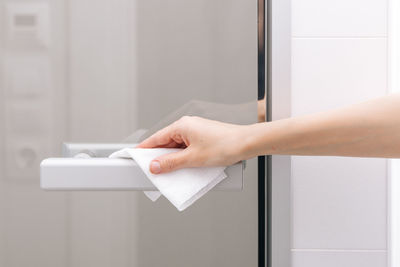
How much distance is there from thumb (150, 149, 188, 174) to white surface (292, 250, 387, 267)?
31 centimetres

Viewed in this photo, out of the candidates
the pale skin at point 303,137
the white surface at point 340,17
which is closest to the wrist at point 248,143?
the pale skin at point 303,137

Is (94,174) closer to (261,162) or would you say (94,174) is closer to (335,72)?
(261,162)

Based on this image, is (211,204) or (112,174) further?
(211,204)

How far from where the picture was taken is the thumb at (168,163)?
520 mm

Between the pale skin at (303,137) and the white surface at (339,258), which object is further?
the white surface at (339,258)

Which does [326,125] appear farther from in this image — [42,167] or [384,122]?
[42,167]

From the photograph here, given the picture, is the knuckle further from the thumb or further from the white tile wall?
the white tile wall

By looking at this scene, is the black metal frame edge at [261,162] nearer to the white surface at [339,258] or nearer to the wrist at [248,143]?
the white surface at [339,258]

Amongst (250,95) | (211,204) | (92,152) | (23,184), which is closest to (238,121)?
(250,95)

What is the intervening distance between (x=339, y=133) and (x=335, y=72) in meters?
0.21

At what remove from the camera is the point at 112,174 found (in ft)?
1.77

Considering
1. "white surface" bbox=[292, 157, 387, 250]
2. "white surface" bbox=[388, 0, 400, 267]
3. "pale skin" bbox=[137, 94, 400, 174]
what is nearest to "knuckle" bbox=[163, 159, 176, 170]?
"pale skin" bbox=[137, 94, 400, 174]

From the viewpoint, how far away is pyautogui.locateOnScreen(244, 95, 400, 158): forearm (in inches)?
19.9

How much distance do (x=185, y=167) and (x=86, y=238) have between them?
25 cm
